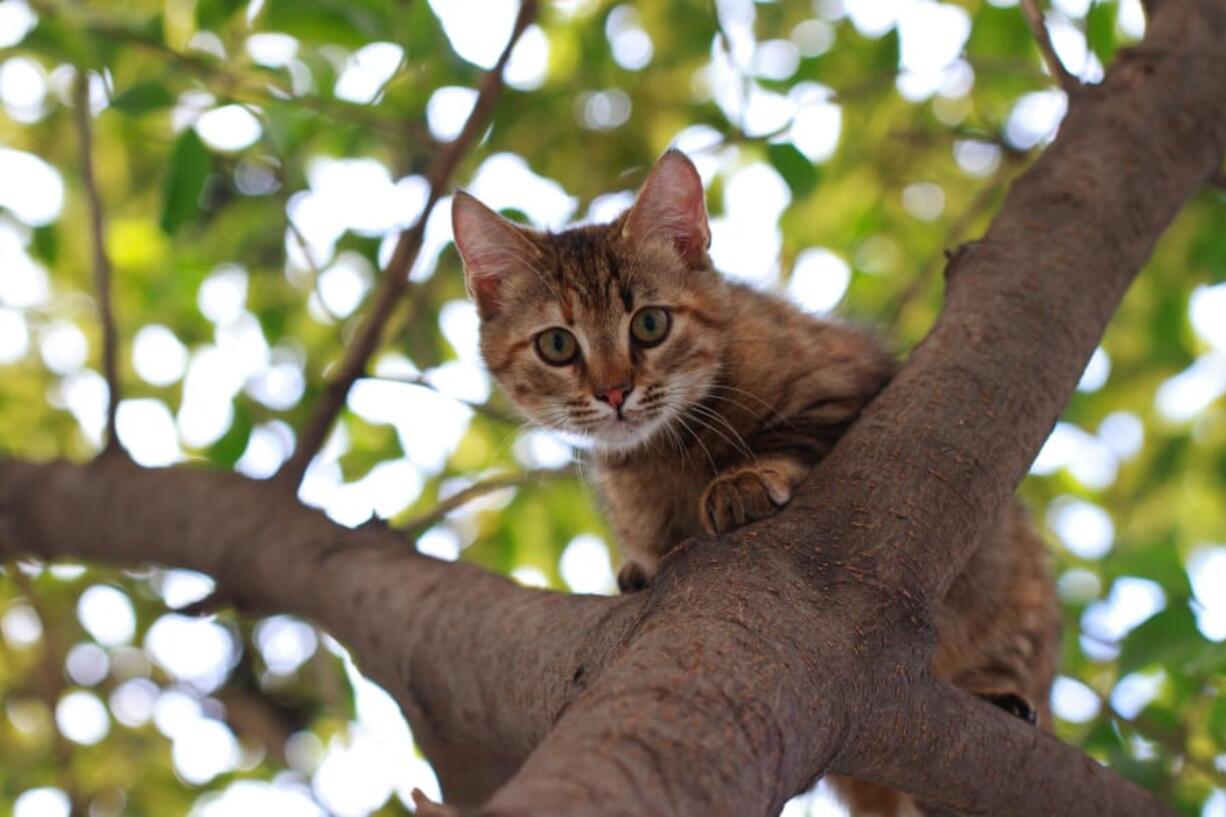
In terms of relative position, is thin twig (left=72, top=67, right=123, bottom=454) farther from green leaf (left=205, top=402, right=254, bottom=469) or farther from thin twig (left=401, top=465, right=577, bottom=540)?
thin twig (left=401, top=465, right=577, bottom=540)

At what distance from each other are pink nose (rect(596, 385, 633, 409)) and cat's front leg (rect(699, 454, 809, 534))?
1.21 ft

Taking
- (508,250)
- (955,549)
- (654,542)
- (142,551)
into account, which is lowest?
(142,551)

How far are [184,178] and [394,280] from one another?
0.55 meters

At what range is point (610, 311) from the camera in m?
2.71

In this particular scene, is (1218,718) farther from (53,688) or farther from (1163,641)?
(53,688)

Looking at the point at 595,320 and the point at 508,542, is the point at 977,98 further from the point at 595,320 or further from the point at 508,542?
the point at 508,542

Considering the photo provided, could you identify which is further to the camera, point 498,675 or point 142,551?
point 142,551

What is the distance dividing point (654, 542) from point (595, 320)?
0.52m

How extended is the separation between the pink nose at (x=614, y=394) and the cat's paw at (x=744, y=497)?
1.29 feet

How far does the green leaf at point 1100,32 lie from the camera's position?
2932mm

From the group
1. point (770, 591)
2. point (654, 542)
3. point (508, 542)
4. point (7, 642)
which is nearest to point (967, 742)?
point (770, 591)

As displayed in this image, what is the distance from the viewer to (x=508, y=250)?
2.89 m

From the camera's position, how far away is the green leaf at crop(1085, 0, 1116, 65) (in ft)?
9.62

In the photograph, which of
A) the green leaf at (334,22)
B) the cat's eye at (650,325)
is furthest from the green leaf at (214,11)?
the cat's eye at (650,325)
